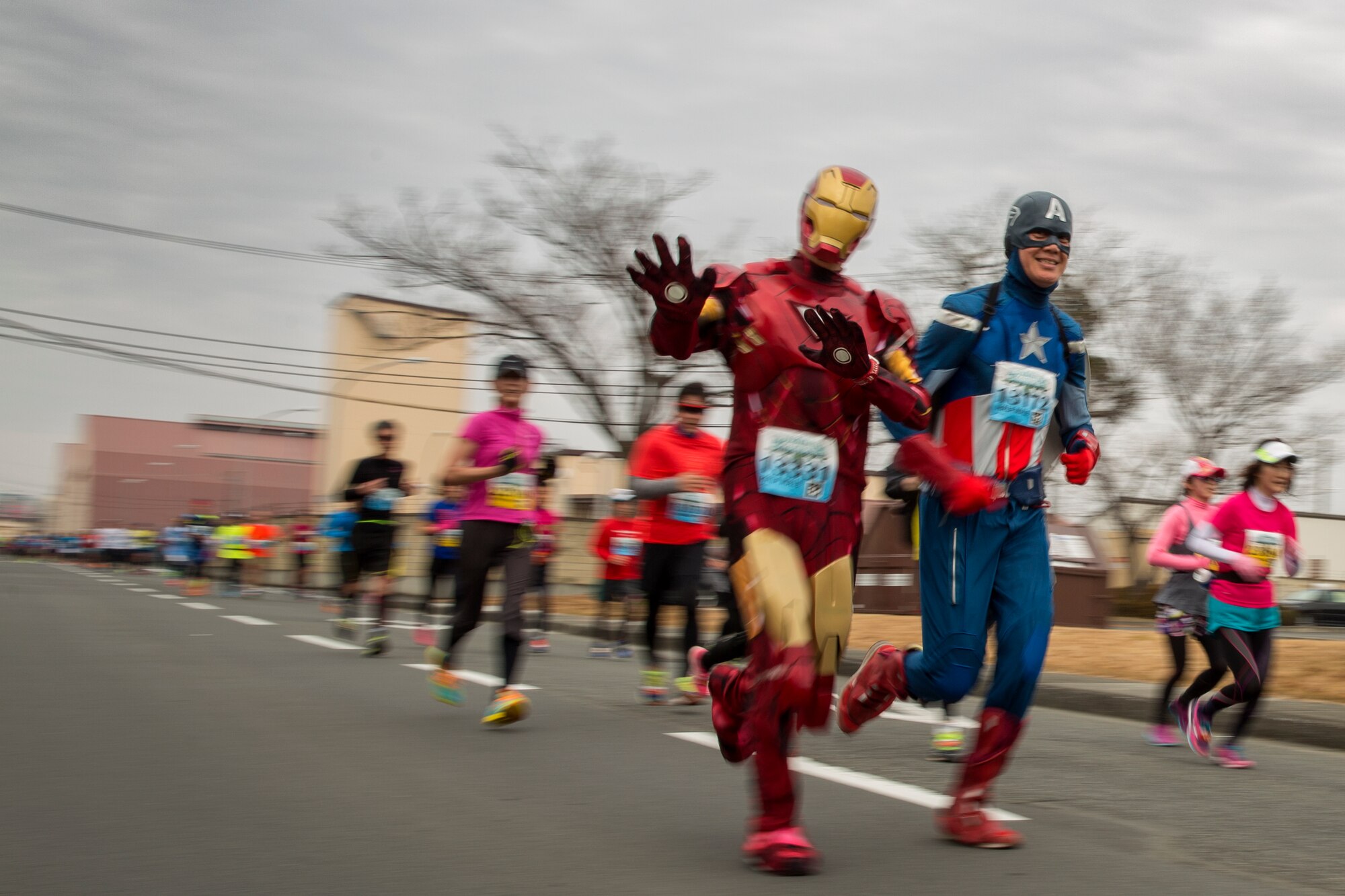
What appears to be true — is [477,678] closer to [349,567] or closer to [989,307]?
[349,567]

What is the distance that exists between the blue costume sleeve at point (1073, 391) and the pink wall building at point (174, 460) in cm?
10376

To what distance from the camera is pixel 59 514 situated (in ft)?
473

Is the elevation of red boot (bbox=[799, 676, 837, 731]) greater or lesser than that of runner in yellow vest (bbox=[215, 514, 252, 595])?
greater

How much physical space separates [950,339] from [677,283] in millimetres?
1065

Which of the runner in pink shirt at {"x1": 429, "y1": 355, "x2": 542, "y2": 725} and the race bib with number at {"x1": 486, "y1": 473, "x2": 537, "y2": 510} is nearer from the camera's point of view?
the runner in pink shirt at {"x1": 429, "y1": 355, "x2": 542, "y2": 725}

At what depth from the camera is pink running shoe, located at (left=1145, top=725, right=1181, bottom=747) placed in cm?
823

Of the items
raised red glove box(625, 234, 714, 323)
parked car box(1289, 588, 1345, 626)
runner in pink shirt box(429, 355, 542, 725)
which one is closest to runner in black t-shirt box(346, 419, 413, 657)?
runner in pink shirt box(429, 355, 542, 725)

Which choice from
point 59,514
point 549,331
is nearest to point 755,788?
point 549,331

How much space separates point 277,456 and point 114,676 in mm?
103575

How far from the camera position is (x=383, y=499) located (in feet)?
42.3

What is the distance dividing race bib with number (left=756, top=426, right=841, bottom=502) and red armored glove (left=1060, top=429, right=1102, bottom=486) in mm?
900

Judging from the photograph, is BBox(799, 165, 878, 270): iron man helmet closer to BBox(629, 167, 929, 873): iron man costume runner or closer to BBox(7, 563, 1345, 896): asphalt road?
BBox(629, 167, 929, 873): iron man costume runner

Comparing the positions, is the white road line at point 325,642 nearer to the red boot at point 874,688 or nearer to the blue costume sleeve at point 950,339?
the red boot at point 874,688

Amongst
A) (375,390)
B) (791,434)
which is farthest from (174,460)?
(791,434)
